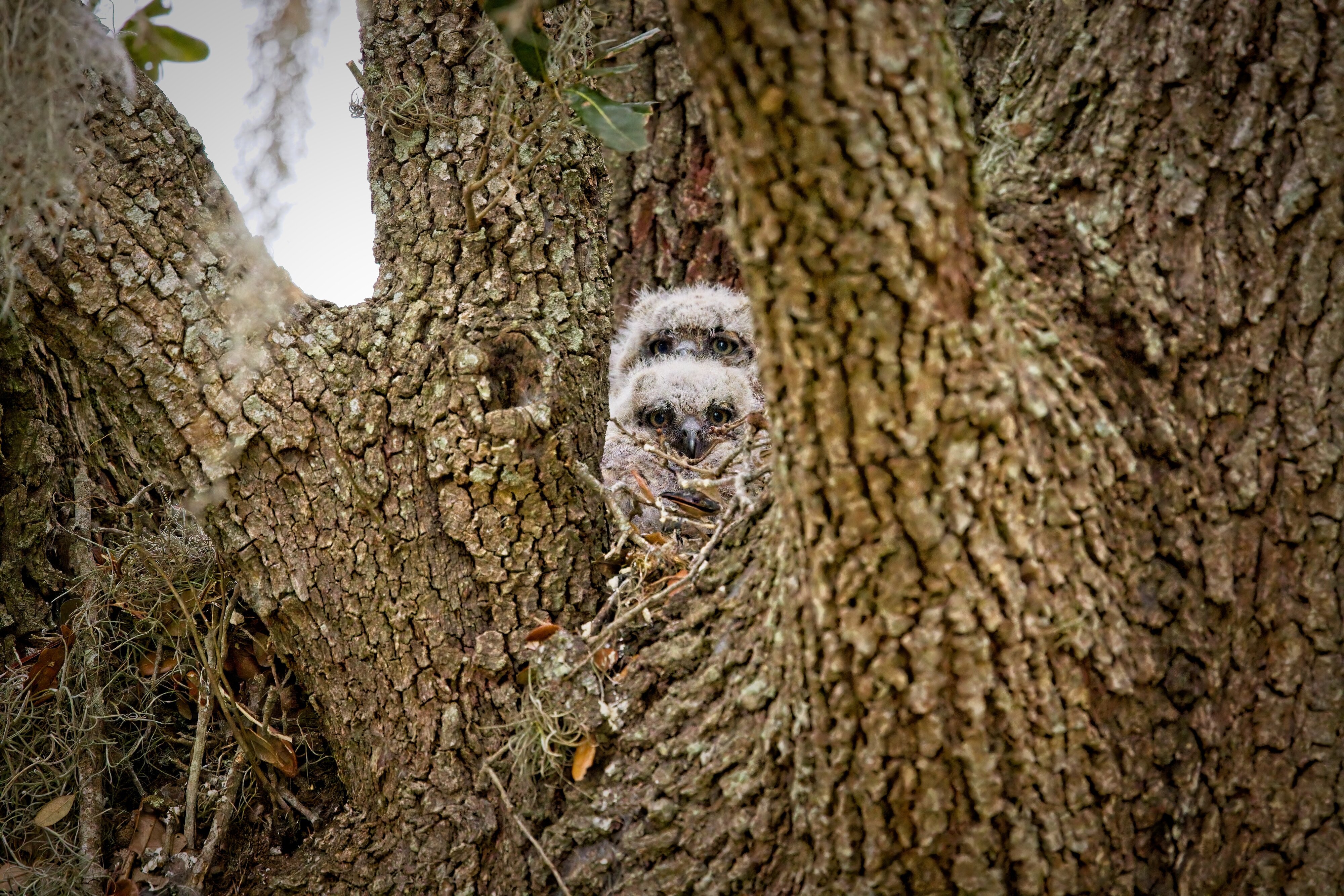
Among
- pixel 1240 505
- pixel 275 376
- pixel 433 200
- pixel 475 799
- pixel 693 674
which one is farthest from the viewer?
pixel 433 200

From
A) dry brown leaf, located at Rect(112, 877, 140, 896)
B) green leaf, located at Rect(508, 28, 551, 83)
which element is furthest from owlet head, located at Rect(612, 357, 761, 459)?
dry brown leaf, located at Rect(112, 877, 140, 896)

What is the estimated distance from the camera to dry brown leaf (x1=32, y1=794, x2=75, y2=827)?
2623 millimetres

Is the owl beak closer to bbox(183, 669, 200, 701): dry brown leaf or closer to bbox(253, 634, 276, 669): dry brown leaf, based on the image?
bbox(253, 634, 276, 669): dry brown leaf

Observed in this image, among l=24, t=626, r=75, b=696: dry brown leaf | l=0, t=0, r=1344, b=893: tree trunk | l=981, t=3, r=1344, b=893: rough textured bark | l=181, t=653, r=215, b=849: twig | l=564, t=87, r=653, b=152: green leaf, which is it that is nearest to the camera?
l=0, t=0, r=1344, b=893: tree trunk

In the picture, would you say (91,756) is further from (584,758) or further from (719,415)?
(719,415)

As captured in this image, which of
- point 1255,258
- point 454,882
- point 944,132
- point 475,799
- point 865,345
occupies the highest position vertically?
point 1255,258

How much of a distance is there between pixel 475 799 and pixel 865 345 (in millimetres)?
1435

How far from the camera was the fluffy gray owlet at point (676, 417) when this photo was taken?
3.84 m

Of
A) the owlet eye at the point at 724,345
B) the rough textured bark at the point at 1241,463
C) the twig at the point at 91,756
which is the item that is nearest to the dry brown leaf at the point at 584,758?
the rough textured bark at the point at 1241,463

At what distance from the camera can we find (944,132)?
1.27 meters

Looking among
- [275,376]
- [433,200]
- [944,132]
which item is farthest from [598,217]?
[944,132]

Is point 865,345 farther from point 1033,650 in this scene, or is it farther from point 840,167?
point 1033,650

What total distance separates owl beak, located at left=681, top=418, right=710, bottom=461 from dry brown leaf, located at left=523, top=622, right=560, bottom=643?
6.00 ft

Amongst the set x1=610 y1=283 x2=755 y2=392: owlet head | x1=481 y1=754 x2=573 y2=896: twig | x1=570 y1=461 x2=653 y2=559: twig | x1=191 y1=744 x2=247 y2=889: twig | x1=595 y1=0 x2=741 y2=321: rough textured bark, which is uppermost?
x1=595 y1=0 x2=741 y2=321: rough textured bark
